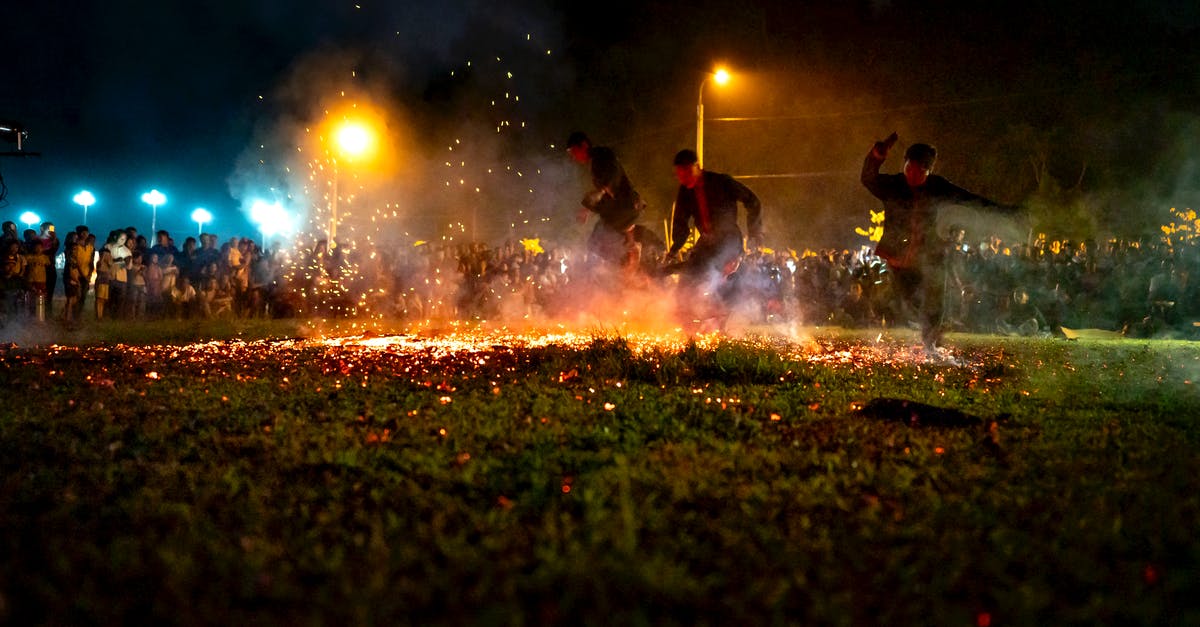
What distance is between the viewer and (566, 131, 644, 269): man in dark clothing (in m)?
10.5

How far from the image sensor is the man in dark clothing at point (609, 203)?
412 inches

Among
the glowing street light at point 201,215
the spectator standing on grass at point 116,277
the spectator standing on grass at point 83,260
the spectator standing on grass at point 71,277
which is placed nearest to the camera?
the spectator standing on grass at point 71,277

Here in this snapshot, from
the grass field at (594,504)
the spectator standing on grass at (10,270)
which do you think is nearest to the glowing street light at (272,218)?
the spectator standing on grass at (10,270)

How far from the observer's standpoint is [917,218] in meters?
9.71

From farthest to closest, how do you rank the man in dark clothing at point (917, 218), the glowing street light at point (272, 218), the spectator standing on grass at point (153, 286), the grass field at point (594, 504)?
1. the glowing street light at point (272, 218)
2. the spectator standing on grass at point (153, 286)
3. the man in dark clothing at point (917, 218)
4. the grass field at point (594, 504)

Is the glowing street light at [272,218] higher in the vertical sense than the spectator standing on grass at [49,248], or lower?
higher

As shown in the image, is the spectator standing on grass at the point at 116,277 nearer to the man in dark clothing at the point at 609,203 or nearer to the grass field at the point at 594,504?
the man in dark clothing at the point at 609,203

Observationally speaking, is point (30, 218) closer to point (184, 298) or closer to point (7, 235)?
point (184, 298)

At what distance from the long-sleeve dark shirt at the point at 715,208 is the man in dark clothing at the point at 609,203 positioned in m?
0.60

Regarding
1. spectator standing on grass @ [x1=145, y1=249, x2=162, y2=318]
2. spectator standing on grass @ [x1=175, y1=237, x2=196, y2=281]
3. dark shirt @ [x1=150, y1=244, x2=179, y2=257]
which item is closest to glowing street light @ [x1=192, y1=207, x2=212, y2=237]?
spectator standing on grass @ [x1=175, y1=237, x2=196, y2=281]

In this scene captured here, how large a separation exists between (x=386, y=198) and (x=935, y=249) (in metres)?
27.9

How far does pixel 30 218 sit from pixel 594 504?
67.5 m

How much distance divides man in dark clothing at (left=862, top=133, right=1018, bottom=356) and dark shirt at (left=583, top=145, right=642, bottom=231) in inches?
106

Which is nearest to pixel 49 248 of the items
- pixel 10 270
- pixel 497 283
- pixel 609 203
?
pixel 10 270
